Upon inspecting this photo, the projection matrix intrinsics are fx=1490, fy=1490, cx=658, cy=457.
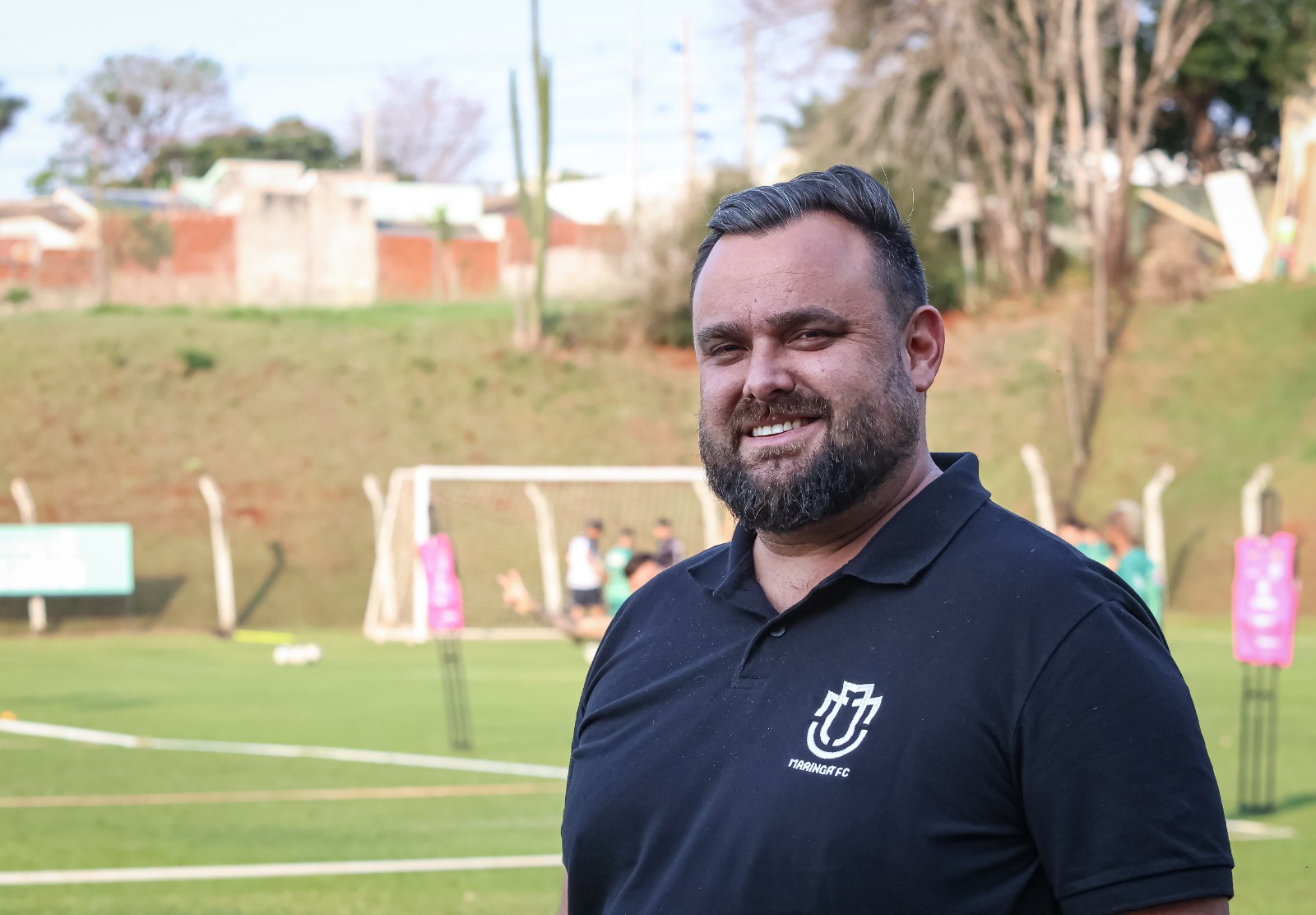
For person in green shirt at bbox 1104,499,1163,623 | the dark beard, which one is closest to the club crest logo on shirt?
the dark beard

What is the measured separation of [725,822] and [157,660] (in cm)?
1951

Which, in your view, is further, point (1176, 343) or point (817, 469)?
point (1176, 343)

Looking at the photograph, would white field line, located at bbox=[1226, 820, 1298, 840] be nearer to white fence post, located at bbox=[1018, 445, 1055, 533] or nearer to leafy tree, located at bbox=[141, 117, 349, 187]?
white fence post, located at bbox=[1018, 445, 1055, 533]

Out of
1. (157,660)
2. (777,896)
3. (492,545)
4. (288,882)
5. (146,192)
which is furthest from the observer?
(146,192)

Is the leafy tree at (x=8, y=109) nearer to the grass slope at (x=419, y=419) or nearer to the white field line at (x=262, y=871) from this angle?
the grass slope at (x=419, y=419)

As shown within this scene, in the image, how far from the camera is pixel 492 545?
27.9 m

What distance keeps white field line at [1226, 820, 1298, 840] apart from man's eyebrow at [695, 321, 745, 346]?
7228 mm

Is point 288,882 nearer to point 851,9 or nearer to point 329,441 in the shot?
point 329,441

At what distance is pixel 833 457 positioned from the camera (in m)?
2.16

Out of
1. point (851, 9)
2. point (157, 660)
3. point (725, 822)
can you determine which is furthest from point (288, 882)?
point (851, 9)

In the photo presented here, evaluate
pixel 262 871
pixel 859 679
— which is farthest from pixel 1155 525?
pixel 859 679

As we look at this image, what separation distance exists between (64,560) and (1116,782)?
79.6 ft

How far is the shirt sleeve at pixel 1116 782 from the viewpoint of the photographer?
1755mm

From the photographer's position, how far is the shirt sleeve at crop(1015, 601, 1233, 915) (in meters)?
1.75
